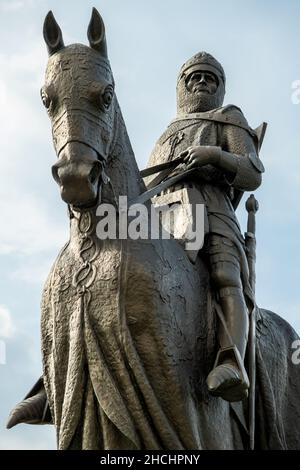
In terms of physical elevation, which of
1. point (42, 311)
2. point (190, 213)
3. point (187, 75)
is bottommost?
point (42, 311)

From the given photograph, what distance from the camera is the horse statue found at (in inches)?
302

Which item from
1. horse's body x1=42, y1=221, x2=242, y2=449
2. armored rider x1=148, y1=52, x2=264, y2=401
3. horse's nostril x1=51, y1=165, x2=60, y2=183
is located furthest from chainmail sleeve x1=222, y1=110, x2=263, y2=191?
horse's nostril x1=51, y1=165, x2=60, y2=183

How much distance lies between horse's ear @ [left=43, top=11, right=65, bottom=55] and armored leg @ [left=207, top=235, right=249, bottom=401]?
202 centimetres

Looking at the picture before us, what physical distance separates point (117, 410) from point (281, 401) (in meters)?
2.59

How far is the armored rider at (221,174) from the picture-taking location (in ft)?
26.9

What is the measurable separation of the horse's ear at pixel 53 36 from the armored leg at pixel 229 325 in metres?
2.02

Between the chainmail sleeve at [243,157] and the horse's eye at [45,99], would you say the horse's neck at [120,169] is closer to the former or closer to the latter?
the horse's eye at [45,99]

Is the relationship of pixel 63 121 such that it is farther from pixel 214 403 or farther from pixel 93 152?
pixel 214 403

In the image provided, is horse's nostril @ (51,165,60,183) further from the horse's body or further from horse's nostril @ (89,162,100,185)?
the horse's body

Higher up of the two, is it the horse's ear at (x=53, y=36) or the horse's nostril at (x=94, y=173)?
the horse's ear at (x=53, y=36)

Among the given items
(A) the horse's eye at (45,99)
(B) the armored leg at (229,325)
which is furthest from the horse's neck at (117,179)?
(B) the armored leg at (229,325)

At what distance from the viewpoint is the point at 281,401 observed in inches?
383

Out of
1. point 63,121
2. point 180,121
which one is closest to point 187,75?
point 180,121
